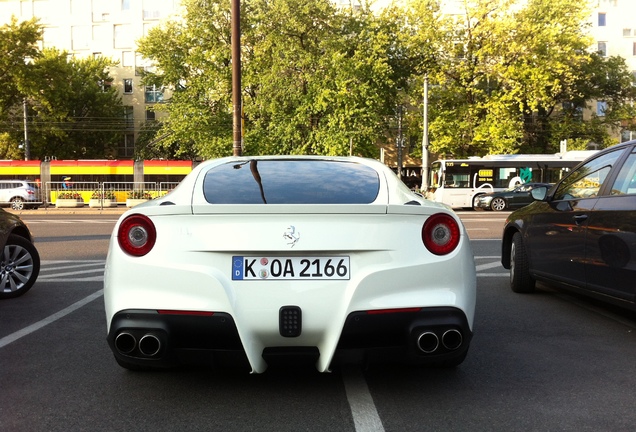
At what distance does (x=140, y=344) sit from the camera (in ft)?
10.5

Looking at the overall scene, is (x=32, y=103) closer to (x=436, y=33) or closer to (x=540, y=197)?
(x=436, y=33)

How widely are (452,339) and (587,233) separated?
8.65ft

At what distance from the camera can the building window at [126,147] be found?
61769 mm

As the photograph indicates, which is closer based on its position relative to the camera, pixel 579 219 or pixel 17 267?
pixel 579 219

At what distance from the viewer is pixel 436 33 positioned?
36844mm

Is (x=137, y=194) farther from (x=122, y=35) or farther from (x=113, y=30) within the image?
(x=113, y=30)

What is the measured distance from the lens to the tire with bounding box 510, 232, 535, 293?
263 inches

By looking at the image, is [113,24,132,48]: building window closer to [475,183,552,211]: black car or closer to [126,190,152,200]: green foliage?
[126,190,152,200]: green foliage

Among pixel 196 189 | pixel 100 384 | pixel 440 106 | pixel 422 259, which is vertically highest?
pixel 440 106

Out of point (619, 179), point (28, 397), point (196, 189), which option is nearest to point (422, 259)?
point (196, 189)

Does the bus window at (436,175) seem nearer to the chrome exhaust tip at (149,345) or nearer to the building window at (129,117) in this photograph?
the chrome exhaust tip at (149,345)

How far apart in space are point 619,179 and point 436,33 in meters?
33.8

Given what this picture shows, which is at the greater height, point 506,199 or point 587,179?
point 587,179

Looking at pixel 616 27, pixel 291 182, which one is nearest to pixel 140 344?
pixel 291 182
